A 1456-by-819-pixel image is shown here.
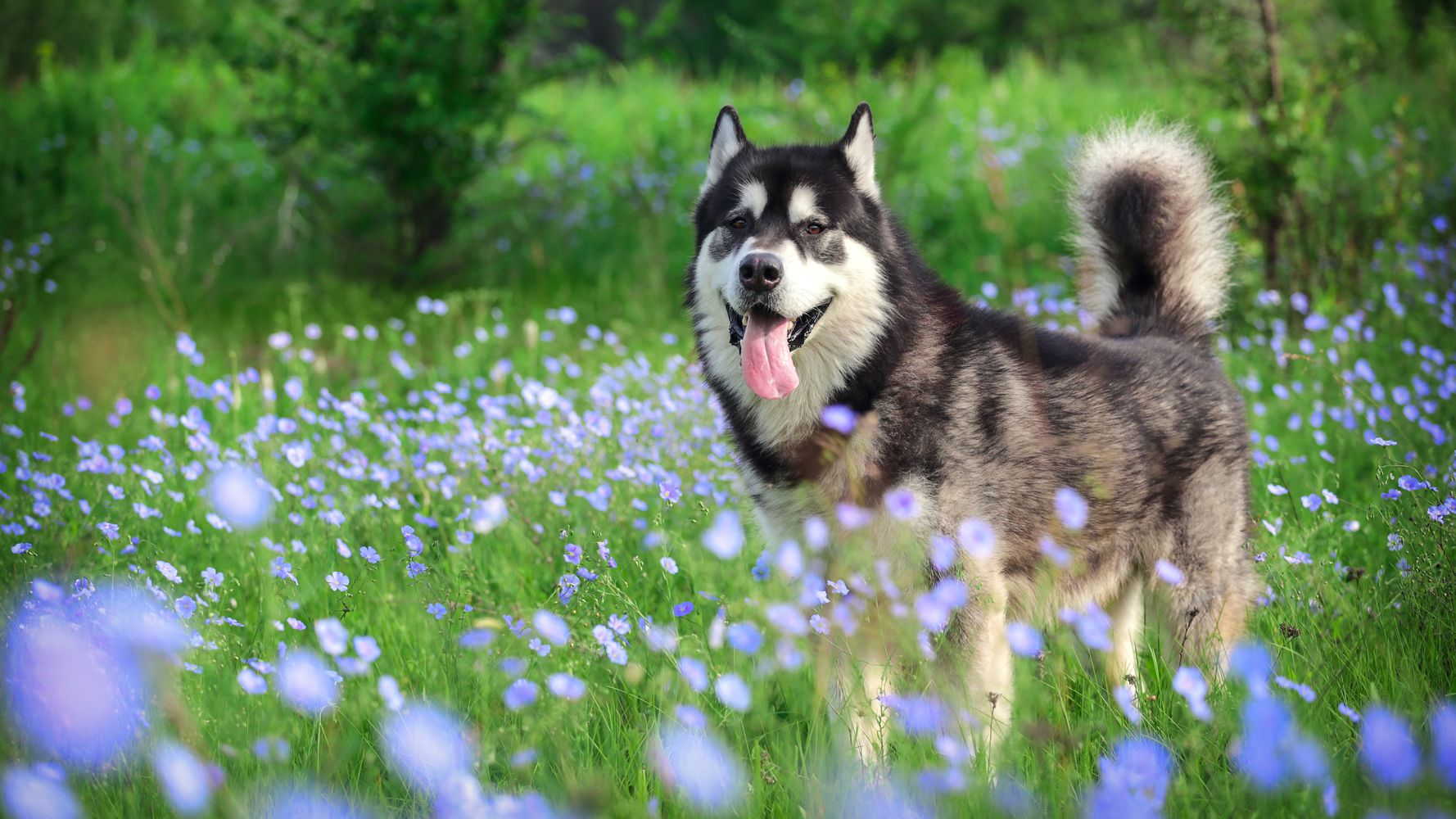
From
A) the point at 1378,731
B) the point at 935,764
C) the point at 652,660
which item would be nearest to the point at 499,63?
the point at 652,660

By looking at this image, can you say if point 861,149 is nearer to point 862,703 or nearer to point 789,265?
point 789,265

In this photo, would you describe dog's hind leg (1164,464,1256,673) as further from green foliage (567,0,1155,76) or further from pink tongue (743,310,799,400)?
green foliage (567,0,1155,76)

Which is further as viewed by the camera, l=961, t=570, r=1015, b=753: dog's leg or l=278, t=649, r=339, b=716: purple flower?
l=961, t=570, r=1015, b=753: dog's leg

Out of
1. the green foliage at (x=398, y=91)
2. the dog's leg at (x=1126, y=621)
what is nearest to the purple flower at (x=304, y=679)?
the dog's leg at (x=1126, y=621)

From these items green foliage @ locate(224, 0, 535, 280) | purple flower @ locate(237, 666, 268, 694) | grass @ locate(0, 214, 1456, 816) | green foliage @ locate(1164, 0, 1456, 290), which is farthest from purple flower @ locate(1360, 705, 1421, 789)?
green foliage @ locate(224, 0, 535, 280)

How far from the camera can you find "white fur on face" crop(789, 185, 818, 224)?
3.04 m

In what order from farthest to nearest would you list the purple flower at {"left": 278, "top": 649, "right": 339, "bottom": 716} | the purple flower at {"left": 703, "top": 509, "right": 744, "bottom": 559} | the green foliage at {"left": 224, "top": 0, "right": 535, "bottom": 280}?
1. the green foliage at {"left": 224, "top": 0, "right": 535, "bottom": 280}
2. the purple flower at {"left": 703, "top": 509, "right": 744, "bottom": 559}
3. the purple flower at {"left": 278, "top": 649, "right": 339, "bottom": 716}

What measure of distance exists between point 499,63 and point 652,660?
522cm

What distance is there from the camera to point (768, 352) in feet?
9.44

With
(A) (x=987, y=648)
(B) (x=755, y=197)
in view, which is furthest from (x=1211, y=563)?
(B) (x=755, y=197)

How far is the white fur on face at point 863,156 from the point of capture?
321 cm

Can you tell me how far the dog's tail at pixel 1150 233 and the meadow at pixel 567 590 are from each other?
2.34ft

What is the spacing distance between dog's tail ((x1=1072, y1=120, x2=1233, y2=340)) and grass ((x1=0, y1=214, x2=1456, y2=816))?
1.57 ft

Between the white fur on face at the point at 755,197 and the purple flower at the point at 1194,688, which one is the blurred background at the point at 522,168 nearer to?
the white fur on face at the point at 755,197
